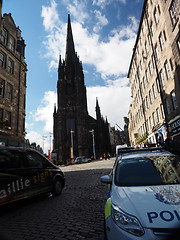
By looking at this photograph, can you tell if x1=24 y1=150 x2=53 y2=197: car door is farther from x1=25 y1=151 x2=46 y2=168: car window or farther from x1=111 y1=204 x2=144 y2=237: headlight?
x1=111 y1=204 x2=144 y2=237: headlight

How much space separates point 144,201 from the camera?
6.95 ft

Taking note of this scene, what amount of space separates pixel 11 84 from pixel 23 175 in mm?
15122

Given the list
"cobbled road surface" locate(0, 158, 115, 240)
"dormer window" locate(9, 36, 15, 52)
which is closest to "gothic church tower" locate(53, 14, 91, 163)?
"dormer window" locate(9, 36, 15, 52)

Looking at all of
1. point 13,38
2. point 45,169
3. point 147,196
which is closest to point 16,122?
point 13,38

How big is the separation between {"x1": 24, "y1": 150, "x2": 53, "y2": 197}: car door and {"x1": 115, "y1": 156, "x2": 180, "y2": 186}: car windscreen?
316cm

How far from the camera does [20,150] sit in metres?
5.15

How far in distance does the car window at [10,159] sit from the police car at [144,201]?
293 centimetres

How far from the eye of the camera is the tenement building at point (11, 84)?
15.7 m

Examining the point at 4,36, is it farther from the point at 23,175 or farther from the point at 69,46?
the point at 69,46

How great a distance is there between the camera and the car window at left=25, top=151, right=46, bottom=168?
530 centimetres

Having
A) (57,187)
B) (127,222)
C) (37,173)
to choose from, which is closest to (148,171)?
(127,222)

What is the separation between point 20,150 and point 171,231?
4.70m

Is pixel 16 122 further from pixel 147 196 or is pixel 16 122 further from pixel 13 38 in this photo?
pixel 147 196

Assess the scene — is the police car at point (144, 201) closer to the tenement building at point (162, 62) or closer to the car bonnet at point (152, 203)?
the car bonnet at point (152, 203)
